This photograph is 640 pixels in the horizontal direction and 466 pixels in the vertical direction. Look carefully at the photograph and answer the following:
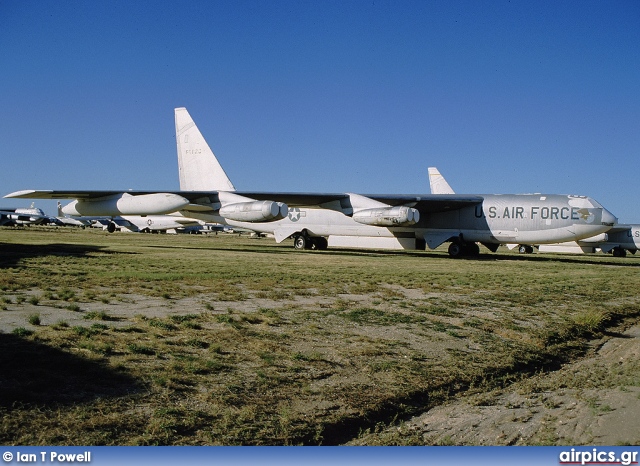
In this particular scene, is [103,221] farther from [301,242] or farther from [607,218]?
[607,218]

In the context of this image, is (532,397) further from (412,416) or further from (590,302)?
(590,302)

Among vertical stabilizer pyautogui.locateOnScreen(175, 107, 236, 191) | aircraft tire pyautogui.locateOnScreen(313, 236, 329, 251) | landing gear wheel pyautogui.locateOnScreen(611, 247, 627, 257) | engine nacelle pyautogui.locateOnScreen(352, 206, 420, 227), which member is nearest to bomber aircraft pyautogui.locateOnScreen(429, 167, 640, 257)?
landing gear wheel pyautogui.locateOnScreen(611, 247, 627, 257)

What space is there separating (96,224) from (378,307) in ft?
260

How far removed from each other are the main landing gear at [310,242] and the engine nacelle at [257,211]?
4.98 m

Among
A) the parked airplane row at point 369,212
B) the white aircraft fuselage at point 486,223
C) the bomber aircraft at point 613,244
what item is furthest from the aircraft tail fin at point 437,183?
the white aircraft fuselage at point 486,223

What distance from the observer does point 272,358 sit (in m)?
6.50

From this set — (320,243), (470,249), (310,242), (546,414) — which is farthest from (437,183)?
(546,414)

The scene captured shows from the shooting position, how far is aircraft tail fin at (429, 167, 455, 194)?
40.5 m

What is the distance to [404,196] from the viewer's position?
92.4 ft

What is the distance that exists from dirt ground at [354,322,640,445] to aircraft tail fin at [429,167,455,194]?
112ft

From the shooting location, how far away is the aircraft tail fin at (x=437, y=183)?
40500mm

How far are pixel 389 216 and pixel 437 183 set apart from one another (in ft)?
50.0

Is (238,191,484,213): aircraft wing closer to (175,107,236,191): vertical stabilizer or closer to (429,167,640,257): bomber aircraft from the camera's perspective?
(175,107,236,191): vertical stabilizer

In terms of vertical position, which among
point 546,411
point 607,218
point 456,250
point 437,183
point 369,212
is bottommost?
point 546,411
